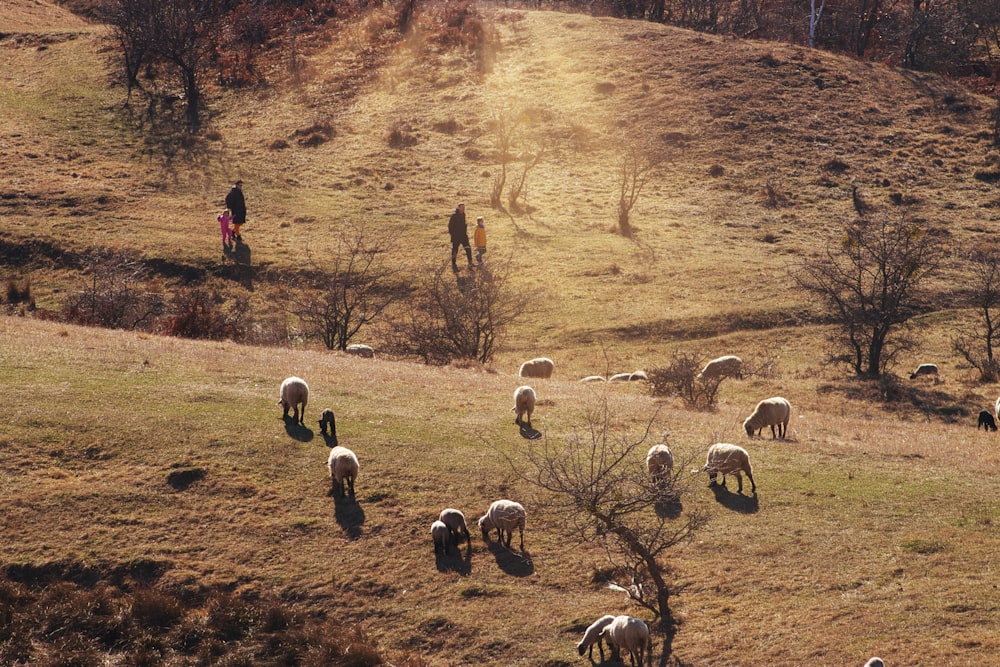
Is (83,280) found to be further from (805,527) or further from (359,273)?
(805,527)

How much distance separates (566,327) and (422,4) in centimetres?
4516

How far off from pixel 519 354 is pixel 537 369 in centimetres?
473

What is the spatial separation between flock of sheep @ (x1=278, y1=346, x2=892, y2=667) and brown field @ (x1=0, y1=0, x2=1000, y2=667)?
34 centimetres

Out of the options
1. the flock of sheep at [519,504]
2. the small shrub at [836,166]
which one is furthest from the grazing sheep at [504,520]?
the small shrub at [836,166]

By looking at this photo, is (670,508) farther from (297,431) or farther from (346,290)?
(346,290)

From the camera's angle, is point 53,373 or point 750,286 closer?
point 53,373

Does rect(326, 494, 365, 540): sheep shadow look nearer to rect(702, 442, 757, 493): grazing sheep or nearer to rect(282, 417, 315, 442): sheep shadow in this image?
rect(282, 417, 315, 442): sheep shadow

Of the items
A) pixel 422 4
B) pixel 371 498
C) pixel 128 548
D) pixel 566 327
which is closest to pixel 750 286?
pixel 566 327

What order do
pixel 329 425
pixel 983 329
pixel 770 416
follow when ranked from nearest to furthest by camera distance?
pixel 329 425
pixel 770 416
pixel 983 329

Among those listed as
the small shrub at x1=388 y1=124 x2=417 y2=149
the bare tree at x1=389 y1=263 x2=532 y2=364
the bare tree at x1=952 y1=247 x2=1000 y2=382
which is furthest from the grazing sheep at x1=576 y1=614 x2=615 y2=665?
the small shrub at x1=388 y1=124 x2=417 y2=149

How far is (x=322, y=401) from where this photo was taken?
20.4 metres

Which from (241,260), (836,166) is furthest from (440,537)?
(836,166)

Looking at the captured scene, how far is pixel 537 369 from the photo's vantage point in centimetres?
2912

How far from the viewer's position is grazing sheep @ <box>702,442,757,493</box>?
54.9ft
